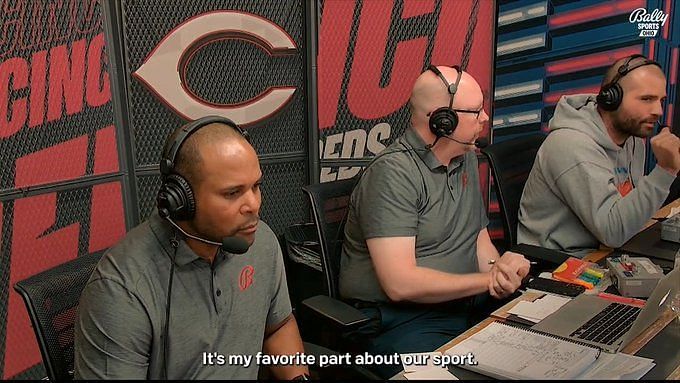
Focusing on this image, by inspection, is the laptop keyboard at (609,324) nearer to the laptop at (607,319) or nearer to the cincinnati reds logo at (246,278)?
the laptop at (607,319)

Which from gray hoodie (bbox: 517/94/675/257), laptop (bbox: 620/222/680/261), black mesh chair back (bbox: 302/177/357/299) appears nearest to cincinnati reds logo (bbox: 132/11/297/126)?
black mesh chair back (bbox: 302/177/357/299)

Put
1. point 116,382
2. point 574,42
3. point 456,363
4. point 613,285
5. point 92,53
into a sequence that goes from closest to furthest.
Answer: point 116,382, point 456,363, point 613,285, point 92,53, point 574,42

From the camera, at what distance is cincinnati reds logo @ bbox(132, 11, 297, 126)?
2516mm

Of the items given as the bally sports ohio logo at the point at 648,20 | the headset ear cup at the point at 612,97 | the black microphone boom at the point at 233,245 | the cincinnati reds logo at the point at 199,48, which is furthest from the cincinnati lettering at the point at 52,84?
the bally sports ohio logo at the point at 648,20

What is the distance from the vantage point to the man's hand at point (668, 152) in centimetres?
193

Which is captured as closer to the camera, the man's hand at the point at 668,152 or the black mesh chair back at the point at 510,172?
the man's hand at the point at 668,152

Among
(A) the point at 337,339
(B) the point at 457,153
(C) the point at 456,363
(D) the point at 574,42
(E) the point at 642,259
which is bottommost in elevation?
(A) the point at 337,339

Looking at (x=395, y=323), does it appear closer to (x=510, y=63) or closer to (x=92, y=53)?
(x=92, y=53)

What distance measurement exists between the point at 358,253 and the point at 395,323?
0.79 ft

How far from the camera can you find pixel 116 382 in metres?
1.03

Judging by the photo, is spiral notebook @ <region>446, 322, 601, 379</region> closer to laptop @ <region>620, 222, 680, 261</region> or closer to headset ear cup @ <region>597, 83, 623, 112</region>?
laptop @ <region>620, 222, 680, 261</region>

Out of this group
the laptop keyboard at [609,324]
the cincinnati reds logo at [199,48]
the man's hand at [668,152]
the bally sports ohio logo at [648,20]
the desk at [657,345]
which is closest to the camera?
the desk at [657,345]

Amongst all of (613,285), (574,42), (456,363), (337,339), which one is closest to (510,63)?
(574,42)

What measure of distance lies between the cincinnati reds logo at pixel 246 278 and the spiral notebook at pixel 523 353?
47 centimetres
